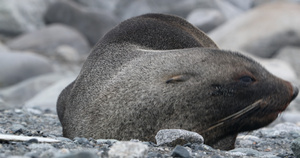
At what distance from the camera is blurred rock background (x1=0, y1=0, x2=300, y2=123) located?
40.2 feet

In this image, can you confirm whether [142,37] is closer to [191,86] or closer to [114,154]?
[191,86]

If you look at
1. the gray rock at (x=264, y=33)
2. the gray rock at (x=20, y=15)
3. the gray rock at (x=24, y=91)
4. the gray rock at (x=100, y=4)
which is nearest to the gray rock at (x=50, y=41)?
the gray rock at (x=20, y=15)

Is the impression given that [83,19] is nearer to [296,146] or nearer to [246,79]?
[246,79]

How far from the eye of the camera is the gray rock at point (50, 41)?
18828 millimetres

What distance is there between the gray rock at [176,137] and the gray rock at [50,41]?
14.4m

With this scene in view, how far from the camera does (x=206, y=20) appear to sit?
21.3 metres

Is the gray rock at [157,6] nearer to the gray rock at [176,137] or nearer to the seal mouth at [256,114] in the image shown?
the seal mouth at [256,114]

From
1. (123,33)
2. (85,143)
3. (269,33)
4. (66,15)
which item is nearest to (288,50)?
(269,33)

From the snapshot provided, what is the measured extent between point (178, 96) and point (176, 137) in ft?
1.45

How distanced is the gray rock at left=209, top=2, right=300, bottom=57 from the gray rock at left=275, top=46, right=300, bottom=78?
1.00 ft

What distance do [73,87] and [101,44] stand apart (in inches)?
19.9

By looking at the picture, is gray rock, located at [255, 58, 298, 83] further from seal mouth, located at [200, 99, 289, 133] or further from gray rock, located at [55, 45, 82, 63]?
seal mouth, located at [200, 99, 289, 133]

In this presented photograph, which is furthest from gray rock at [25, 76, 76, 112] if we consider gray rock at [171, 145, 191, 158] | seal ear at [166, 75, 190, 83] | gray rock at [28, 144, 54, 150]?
gray rock at [171, 145, 191, 158]

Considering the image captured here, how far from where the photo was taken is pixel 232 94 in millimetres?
4645
